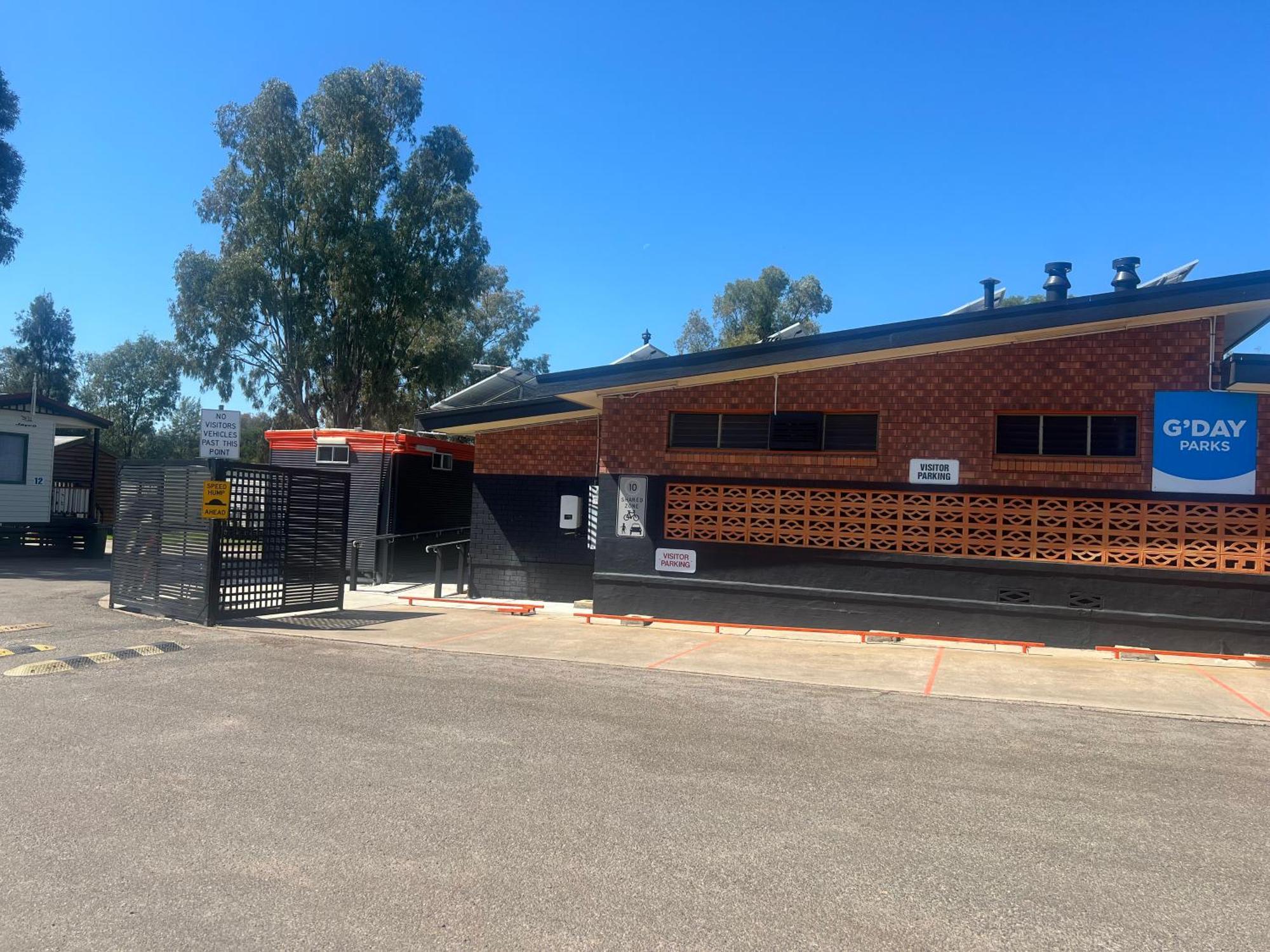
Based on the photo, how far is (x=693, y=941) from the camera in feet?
11.5

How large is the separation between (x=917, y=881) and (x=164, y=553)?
37.8 feet

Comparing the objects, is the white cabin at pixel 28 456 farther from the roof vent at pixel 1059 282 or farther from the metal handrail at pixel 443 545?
the roof vent at pixel 1059 282

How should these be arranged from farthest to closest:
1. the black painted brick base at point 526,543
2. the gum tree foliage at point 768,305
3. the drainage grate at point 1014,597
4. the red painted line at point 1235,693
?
the gum tree foliage at point 768,305 < the black painted brick base at point 526,543 < the drainage grate at point 1014,597 < the red painted line at point 1235,693

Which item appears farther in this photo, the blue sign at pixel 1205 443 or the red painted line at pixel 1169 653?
the blue sign at pixel 1205 443

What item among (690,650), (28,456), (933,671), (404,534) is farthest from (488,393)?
(933,671)

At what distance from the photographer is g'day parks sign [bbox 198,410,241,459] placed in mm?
12906

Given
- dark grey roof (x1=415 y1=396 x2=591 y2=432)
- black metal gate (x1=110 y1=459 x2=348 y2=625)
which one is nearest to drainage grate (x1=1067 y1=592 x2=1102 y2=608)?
dark grey roof (x1=415 y1=396 x2=591 y2=432)

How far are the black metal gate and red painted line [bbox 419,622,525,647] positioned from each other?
2.75 metres

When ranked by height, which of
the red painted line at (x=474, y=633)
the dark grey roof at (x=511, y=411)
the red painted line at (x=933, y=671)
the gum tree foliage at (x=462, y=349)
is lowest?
the red painted line at (x=474, y=633)

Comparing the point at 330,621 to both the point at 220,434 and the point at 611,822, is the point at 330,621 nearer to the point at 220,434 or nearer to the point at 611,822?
the point at 220,434

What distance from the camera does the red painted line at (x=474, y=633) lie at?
1093 centimetres

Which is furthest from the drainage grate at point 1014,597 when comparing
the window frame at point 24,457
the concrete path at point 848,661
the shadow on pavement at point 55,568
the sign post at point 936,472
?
the window frame at point 24,457

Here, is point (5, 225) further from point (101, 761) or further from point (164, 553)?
point (101, 761)

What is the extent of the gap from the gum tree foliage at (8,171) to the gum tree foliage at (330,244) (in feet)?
15.1
